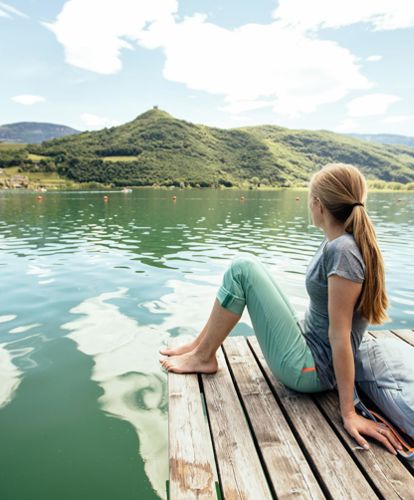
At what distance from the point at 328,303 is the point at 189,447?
48.2 inches

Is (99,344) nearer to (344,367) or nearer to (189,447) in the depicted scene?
(189,447)

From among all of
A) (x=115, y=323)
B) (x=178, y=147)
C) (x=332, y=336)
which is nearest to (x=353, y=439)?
(x=332, y=336)

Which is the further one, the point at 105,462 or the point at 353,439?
the point at 105,462

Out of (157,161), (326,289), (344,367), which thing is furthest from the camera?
(157,161)

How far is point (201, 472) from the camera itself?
6.79 feet

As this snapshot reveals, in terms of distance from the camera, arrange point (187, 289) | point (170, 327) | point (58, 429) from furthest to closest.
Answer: point (187, 289) < point (170, 327) < point (58, 429)

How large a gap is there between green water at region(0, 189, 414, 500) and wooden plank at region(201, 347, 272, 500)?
2.15ft

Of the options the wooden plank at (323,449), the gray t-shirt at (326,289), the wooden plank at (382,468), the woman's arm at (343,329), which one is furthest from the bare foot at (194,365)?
the woman's arm at (343,329)

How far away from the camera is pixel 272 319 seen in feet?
8.91

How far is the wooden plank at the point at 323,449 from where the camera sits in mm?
1940

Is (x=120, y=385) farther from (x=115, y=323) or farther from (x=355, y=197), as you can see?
(x=355, y=197)

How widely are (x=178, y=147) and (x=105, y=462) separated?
180313mm

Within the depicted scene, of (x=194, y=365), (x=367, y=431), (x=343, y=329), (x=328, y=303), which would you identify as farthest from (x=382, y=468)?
(x=194, y=365)

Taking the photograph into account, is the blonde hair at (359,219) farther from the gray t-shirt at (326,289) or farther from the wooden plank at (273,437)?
the wooden plank at (273,437)
